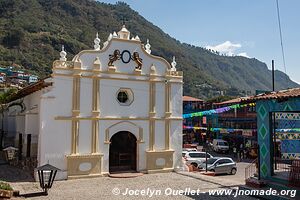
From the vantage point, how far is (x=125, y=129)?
781 inches

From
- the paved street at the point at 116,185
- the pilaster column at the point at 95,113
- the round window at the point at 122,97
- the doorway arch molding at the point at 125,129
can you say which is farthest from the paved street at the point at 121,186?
the round window at the point at 122,97

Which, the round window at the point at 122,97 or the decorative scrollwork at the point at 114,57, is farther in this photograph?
the round window at the point at 122,97

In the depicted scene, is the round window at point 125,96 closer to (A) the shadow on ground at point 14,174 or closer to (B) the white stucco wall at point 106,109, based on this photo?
(B) the white stucco wall at point 106,109

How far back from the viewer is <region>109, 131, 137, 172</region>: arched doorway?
1995 cm

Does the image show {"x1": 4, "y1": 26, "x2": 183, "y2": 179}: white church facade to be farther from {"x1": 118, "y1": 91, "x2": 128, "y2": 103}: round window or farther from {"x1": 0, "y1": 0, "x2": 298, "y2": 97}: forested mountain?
{"x1": 0, "y1": 0, "x2": 298, "y2": 97}: forested mountain

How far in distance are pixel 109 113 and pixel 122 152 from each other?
272 cm

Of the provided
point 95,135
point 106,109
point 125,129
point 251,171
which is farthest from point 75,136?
point 251,171

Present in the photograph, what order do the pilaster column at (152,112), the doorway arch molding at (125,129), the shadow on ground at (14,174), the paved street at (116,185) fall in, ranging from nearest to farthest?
the paved street at (116,185) < the shadow on ground at (14,174) < the doorway arch molding at (125,129) < the pilaster column at (152,112)

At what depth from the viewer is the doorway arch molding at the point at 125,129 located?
63.2 ft

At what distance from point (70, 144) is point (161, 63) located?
25.7ft

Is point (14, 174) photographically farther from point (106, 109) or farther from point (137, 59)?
point (137, 59)

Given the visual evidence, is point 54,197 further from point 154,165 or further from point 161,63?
point 161,63

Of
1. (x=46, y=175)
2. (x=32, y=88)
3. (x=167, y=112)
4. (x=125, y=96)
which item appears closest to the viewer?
(x=46, y=175)

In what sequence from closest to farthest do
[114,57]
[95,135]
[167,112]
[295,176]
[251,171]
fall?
[295,176], [95,135], [114,57], [167,112], [251,171]
